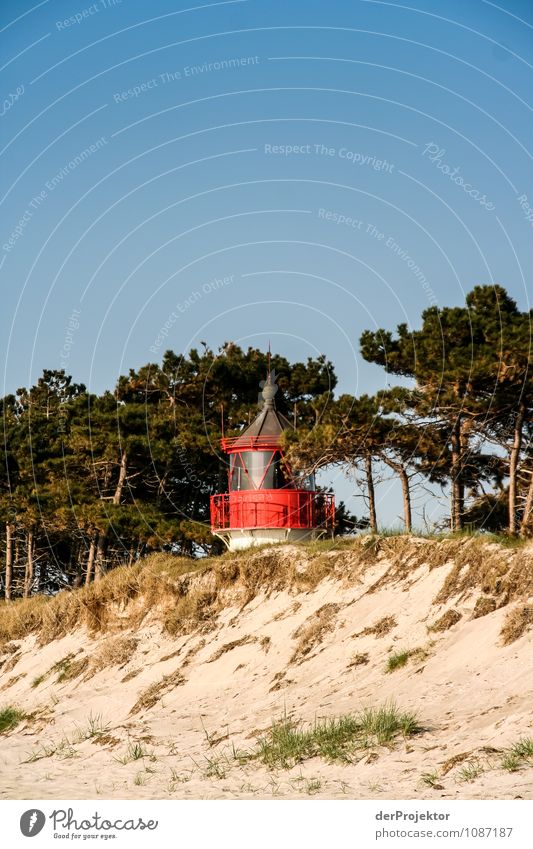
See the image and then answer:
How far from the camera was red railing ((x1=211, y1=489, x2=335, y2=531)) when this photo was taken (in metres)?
28.3

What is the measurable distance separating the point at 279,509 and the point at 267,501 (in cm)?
39

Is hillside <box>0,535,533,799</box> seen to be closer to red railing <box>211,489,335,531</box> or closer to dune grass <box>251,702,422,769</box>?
dune grass <box>251,702,422,769</box>

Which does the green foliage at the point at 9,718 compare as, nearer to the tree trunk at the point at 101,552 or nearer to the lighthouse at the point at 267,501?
the lighthouse at the point at 267,501

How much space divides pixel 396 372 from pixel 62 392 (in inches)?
935

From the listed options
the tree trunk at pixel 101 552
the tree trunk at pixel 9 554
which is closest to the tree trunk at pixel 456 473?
the tree trunk at pixel 101 552

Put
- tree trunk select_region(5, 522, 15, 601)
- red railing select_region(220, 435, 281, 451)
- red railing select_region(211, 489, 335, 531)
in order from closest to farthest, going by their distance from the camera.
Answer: red railing select_region(211, 489, 335, 531) → red railing select_region(220, 435, 281, 451) → tree trunk select_region(5, 522, 15, 601)

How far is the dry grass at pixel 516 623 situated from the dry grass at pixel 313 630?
182 inches

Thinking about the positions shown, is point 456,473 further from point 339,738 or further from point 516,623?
point 339,738

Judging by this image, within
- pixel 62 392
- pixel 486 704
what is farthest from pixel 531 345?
pixel 62 392

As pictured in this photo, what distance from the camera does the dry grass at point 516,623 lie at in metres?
16.6

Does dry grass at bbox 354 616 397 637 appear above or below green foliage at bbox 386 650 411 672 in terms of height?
above

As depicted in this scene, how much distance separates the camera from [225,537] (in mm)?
29984

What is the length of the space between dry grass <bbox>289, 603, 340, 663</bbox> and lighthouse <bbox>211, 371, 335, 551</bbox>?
20.5 feet

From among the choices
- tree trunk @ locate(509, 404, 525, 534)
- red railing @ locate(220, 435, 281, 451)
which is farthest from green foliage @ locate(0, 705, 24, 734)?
tree trunk @ locate(509, 404, 525, 534)
